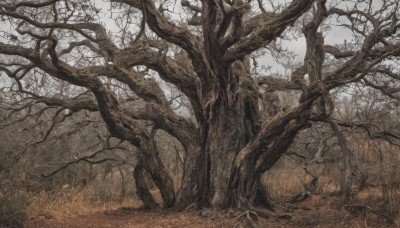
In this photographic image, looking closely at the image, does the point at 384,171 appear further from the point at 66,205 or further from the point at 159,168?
the point at 66,205

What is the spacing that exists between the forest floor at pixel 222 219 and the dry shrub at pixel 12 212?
35 cm

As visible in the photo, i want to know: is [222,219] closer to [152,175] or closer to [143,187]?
[152,175]

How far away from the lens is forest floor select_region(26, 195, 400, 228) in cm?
718

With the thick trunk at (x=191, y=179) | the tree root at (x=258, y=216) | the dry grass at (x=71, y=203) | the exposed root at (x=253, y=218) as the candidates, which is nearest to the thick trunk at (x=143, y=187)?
the thick trunk at (x=191, y=179)

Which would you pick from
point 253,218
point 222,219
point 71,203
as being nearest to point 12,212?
point 71,203

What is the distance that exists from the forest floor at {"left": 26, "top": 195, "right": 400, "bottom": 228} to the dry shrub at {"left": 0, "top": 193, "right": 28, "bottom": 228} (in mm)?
353

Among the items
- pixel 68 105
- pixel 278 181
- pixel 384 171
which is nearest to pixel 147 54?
pixel 68 105

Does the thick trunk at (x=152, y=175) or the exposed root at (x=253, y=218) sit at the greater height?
the thick trunk at (x=152, y=175)

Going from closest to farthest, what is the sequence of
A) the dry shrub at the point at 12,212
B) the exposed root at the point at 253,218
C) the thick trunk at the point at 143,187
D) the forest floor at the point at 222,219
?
the dry shrub at the point at 12,212, the exposed root at the point at 253,218, the forest floor at the point at 222,219, the thick trunk at the point at 143,187

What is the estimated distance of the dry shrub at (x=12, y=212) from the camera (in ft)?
21.8

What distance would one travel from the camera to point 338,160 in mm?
13852

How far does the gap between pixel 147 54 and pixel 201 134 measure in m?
2.01

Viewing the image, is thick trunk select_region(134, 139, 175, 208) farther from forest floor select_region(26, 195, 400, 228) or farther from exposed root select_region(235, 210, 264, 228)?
exposed root select_region(235, 210, 264, 228)

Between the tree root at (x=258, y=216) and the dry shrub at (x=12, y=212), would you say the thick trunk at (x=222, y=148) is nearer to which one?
the tree root at (x=258, y=216)
